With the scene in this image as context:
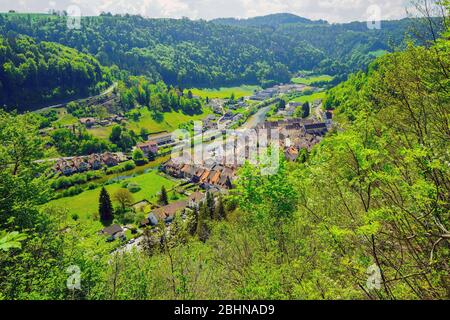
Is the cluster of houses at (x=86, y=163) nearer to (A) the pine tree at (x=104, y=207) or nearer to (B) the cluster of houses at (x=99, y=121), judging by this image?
(B) the cluster of houses at (x=99, y=121)

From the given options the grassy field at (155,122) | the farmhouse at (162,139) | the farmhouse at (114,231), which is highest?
the grassy field at (155,122)

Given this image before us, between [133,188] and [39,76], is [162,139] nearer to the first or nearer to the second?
[133,188]

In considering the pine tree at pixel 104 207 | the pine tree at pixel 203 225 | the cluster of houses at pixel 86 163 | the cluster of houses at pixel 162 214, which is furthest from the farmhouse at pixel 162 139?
the pine tree at pixel 203 225

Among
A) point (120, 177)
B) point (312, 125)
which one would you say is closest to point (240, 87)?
point (312, 125)

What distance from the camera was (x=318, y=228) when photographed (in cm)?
786

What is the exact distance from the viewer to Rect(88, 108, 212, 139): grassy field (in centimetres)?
6837

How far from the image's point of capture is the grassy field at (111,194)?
3770cm

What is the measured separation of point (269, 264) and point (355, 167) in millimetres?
3550

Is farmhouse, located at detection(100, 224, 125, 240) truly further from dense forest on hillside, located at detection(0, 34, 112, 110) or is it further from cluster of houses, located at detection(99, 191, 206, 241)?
dense forest on hillside, located at detection(0, 34, 112, 110)

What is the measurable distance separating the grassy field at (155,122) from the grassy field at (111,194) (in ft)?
77.1

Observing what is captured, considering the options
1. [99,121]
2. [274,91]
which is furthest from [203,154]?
[274,91]

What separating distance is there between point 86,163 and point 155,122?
28348mm

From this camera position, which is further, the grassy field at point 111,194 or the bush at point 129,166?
the bush at point 129,166

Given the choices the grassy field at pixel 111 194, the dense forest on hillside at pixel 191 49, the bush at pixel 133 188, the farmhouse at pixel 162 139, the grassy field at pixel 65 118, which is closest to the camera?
the grassy field at pixel 111 194
